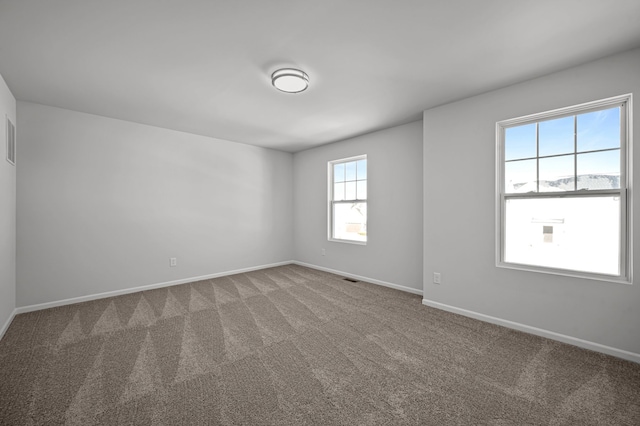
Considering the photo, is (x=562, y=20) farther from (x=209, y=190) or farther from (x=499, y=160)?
(x=209, y=190)

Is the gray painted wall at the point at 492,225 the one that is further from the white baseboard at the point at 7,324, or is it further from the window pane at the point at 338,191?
the white baseboard at the point at 7,324

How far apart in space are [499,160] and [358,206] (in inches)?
95.1

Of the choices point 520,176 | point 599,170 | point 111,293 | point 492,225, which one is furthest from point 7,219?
point 599,170

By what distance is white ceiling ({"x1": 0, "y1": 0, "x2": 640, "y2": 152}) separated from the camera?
68.8 inches

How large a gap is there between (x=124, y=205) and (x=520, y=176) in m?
5.21

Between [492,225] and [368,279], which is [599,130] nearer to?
[492,225]

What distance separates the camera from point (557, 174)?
101 inches

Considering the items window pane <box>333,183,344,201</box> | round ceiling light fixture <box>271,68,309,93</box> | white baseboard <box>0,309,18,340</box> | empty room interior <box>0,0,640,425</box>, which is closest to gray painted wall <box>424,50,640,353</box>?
empty room interior <box>0,0,640,425</box>

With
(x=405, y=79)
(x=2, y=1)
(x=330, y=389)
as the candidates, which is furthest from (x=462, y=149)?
(x=2, y=1)

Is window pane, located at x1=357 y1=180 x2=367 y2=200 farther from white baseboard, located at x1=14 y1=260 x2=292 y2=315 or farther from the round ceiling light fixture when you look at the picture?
white baseboard, located at x1=14 y1=260 x2=292 y2=315

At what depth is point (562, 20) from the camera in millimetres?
1834

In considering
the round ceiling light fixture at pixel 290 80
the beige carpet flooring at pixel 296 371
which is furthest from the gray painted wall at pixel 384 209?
the round ceiling light fixture at pixel 290 80

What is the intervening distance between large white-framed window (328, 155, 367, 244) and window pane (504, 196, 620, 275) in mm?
2310

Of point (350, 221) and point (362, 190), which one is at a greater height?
point (362, 190)
